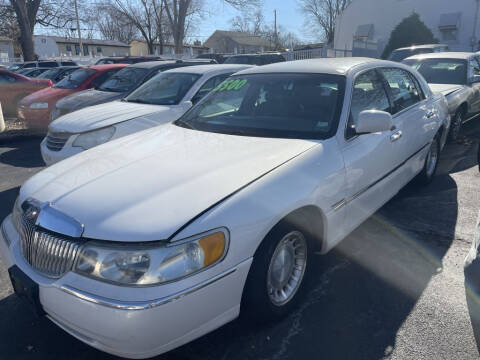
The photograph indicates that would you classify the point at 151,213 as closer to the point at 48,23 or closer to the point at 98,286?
the point at 98,286

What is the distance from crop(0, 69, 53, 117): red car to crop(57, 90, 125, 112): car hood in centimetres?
502

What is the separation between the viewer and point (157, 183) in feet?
8.17

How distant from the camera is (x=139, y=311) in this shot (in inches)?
76.6

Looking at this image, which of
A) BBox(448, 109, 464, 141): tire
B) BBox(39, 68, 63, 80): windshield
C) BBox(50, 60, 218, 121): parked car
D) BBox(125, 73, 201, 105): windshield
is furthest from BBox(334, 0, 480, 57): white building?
BBox(125, 73, 201, 105): windshield

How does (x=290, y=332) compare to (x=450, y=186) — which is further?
(x=450, y=186)

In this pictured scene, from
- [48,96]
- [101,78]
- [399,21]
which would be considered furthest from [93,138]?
[399,21]

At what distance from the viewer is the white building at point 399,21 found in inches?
1110

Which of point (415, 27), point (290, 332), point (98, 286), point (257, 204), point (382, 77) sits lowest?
point (290, 332)

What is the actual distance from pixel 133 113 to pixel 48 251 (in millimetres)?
4042

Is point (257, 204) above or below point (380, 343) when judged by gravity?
above

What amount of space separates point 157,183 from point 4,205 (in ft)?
11.5

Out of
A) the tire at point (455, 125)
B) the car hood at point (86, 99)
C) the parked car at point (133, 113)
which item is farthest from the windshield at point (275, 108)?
the tire at point (455, 125)

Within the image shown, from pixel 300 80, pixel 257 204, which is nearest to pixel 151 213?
pixel 257 204

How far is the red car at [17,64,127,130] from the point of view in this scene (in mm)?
9109
